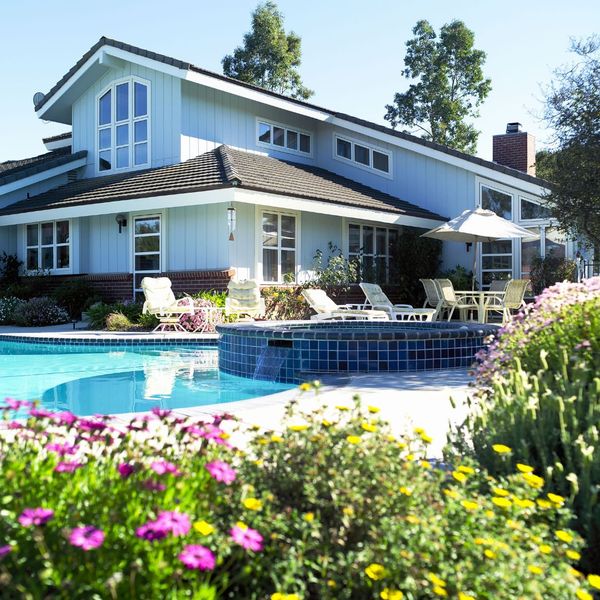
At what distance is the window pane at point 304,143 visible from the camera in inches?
885

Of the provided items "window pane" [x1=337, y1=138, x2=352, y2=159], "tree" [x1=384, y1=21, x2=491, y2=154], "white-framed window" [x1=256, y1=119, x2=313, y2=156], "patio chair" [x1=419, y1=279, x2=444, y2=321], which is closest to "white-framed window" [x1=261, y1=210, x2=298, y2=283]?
"patio chair" [x1=419, y1=279, x2=444, y2=321]

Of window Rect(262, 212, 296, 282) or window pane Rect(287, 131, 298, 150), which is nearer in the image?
window Rect(262, 212, 296, 282)

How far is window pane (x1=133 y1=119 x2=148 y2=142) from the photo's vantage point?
62.6ft

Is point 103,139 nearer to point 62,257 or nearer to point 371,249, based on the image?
point 62,257

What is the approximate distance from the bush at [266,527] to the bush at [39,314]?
611 inches

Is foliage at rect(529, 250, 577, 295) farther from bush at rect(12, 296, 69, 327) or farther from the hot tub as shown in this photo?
bush at rect(12, 296, 69, 327)

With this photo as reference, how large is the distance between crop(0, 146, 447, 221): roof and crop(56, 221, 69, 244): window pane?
2.33 feet

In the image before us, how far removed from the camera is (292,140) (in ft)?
72.4

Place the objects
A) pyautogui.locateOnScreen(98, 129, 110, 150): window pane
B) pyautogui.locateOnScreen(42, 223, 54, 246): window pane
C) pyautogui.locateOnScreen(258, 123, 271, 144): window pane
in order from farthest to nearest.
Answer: pyautogui.locateOnScreen(258, 123, 271, 144): window pane, pyautogui.locateOnScreen(98, 129, 110, 150): window pane, pyautogui.locateOnScreen(42, 223, 54, 246): window pane

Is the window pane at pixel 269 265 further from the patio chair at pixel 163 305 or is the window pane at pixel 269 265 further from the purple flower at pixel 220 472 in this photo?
the purple flower at pixel 220 472

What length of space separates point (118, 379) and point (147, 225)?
29.3 ft

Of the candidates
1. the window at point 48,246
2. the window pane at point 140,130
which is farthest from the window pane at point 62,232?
the window pane at point 140,130

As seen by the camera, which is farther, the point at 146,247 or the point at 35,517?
the point at 146,247

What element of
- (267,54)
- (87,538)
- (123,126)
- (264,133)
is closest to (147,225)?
(123,126)
